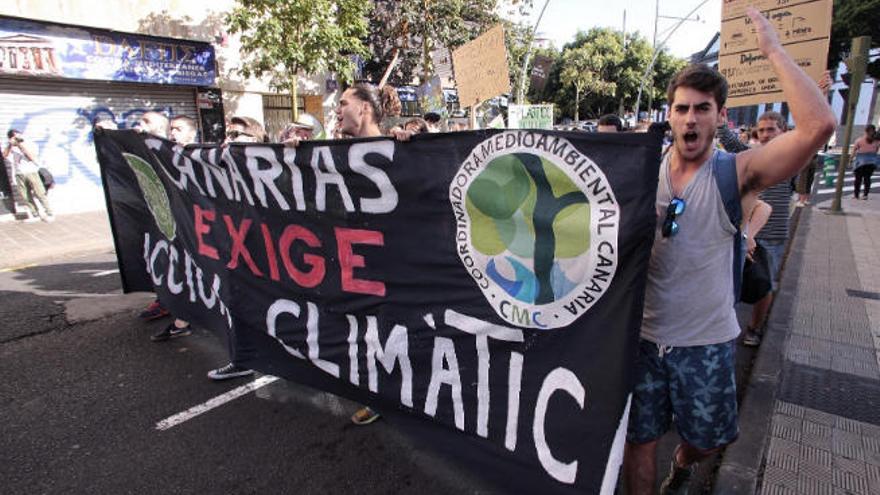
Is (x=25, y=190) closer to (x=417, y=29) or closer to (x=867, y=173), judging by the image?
(x=417, y=29)

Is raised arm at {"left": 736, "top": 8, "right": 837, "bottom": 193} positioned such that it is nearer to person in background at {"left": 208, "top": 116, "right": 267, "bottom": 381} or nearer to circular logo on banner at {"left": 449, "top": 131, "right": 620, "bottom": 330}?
circular logo on banner at {"left": 449, "top": 131, "right": 620, "bottom": 330}

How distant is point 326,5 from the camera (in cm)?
1070

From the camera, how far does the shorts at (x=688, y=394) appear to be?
74.4 inches

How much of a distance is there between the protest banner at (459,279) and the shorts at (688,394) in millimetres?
307

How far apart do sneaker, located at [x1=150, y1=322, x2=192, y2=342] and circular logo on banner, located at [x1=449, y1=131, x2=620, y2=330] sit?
3.39 metres

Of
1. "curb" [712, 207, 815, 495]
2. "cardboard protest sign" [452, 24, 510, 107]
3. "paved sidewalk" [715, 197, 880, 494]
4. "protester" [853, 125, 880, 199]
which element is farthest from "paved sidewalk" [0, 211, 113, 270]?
"protester" [853, 125, 880, 199]

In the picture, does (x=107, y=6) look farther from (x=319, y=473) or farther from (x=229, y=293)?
(x=319, y=473)

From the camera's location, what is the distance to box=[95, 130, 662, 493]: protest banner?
174 cm

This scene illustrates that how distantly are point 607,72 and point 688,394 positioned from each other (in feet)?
138

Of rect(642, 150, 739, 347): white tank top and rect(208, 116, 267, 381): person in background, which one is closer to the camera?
rect(642, 150, 739, 347): white tank top

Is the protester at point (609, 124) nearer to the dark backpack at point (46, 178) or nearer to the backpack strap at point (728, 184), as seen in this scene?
the backpack strap at point (728, 184)

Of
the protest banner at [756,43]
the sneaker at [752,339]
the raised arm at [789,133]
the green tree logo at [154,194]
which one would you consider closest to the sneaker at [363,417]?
the green tree logo at [154,194]

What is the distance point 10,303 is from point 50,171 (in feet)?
23.3

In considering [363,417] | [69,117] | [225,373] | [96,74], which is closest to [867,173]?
[363,417]
